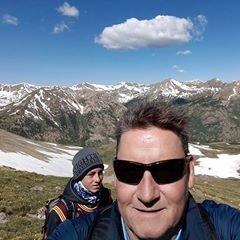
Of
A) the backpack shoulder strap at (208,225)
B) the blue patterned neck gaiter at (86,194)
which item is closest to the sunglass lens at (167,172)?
the backpack shoulder strap at (208,225)

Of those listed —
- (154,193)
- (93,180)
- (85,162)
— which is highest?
(154,193)

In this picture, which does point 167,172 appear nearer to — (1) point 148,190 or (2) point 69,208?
(1) point 148,190

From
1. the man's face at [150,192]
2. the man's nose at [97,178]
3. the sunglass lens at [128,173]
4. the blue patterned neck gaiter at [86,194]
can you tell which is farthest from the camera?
the man's nose at [97,178]

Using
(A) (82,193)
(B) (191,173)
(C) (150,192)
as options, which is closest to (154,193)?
(C) (150,192)

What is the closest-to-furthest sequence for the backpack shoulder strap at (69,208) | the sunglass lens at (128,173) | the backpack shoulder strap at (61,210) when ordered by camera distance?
1. the sunglass lens at (128,173)
2. the backpack shoulder strap at (61,210)
3. the backpack shoulder strap at (69,208)

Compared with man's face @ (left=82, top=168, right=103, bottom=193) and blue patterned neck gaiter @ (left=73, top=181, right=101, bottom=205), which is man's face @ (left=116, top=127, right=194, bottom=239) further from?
man's face @ (left=82, top=168, right=103, bottom=193)

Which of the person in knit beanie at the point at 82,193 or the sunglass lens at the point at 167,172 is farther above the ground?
the sunglass lens at the point at 167,172

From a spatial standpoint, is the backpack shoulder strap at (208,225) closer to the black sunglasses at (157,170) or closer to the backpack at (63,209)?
the black sunglasses at (157,170)
